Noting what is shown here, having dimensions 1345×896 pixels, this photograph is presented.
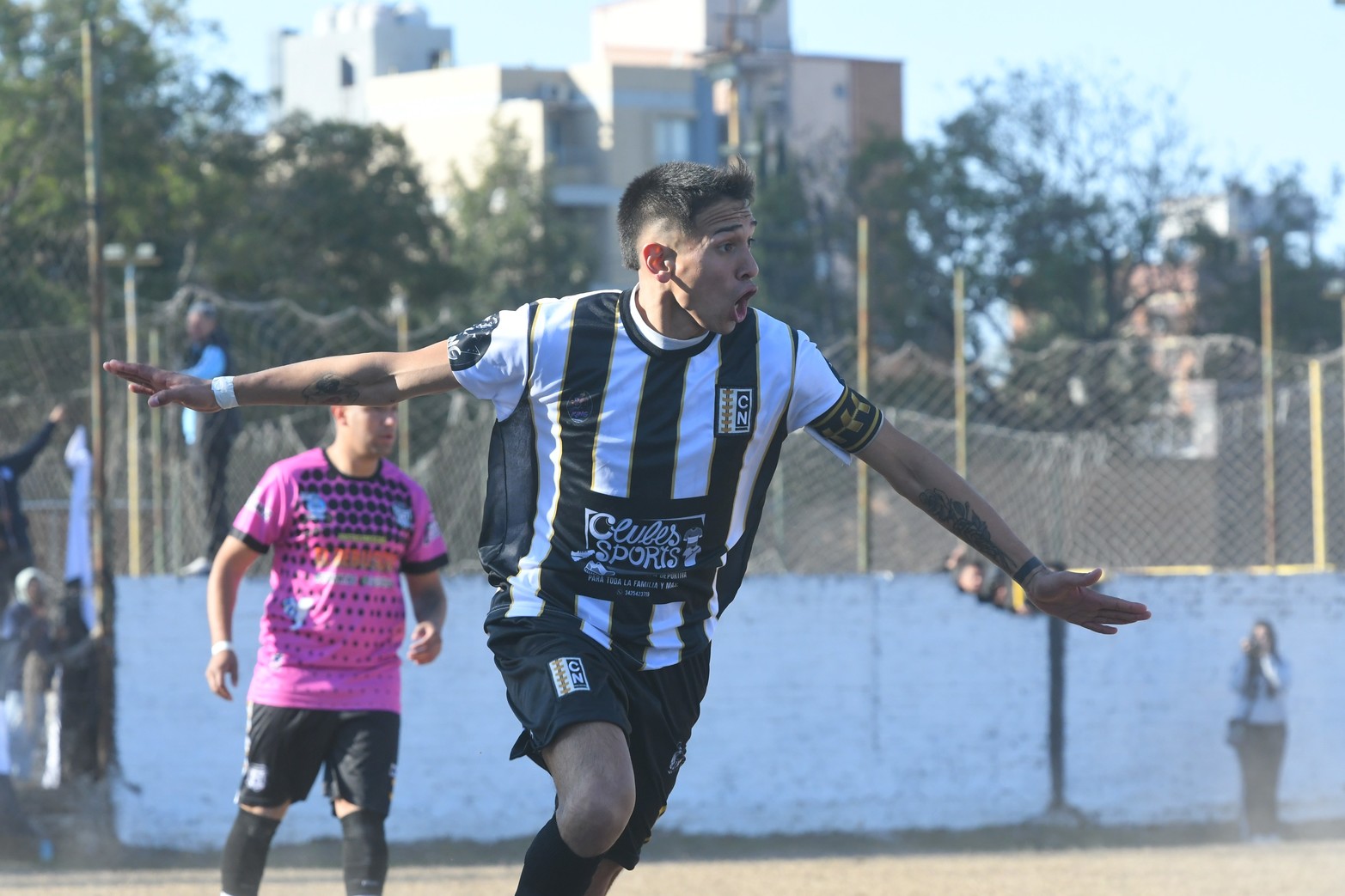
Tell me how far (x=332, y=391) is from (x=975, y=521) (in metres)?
1.63

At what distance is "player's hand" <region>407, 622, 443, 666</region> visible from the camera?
6.04 metres

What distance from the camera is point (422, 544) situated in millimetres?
6277

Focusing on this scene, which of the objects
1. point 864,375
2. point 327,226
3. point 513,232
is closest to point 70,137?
point 864,375

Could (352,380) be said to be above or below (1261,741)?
above

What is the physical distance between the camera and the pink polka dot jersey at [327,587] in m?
5.96

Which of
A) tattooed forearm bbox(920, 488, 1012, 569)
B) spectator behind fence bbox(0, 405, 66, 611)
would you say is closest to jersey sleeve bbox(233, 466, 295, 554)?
tattooed forearm bbox(920, 488, 1012, 569)

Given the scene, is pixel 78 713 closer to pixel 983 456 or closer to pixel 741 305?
pixel 983 456

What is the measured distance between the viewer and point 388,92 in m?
63.0

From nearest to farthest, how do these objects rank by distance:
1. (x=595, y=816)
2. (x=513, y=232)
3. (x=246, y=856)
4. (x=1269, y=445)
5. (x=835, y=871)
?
(x=595, y=816) < (x=246, y=856) < (x=835, y=871) < (x=1269, y=445) < (x=513, y=232)

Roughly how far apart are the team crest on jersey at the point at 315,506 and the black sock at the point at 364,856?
1019 mm

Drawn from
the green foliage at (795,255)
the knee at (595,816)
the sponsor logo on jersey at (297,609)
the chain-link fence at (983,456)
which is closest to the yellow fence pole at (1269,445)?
the chain-link fence at (983,456)

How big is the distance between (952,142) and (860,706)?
2744cm

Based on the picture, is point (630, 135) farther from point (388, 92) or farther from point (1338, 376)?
point (1338, 376)

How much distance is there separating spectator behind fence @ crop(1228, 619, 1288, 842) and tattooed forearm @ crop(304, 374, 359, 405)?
8.21 meters
